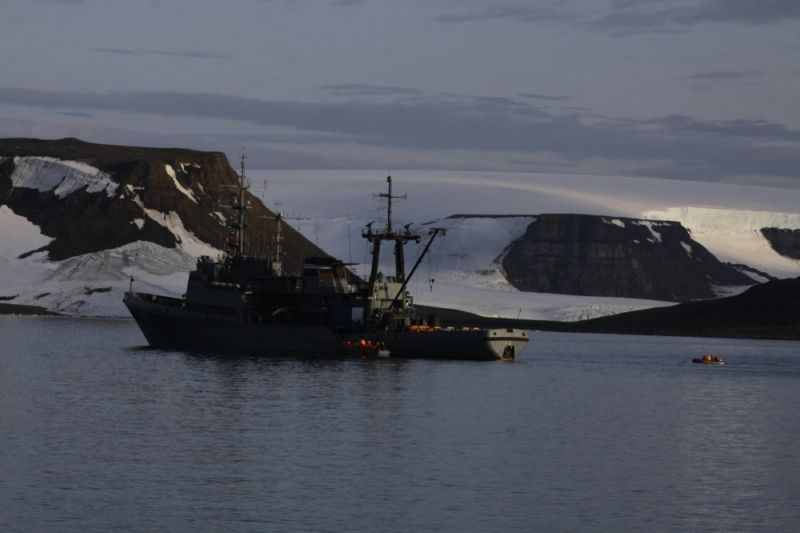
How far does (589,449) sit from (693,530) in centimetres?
1711

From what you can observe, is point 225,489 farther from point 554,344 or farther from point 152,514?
point 554,344

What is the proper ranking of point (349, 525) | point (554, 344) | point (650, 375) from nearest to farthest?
point (349, 525), point (650, 375), point (554, 344)

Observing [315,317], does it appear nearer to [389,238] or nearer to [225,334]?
[225,334]

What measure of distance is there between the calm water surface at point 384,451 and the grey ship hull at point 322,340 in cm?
1541

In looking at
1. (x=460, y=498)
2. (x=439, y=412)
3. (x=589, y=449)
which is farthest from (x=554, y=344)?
(x=460, y=498)

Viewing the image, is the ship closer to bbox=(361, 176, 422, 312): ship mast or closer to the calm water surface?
bbox=(361, 176, 422, 312): ship mast

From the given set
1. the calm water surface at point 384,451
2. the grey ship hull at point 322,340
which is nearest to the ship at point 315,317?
the grey ship hull at point 322,340

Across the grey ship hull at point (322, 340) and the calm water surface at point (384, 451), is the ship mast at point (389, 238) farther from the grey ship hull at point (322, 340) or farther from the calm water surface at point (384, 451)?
the calm water surface at point (384, 451)

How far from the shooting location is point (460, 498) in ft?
155

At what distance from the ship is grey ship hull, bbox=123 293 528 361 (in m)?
0.07

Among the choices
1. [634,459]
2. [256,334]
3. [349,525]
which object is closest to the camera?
[349,525]

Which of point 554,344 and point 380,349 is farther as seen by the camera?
point 554,344

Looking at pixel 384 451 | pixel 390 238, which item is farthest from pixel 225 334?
pixel 384 451

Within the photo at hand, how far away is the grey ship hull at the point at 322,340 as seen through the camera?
118 m
